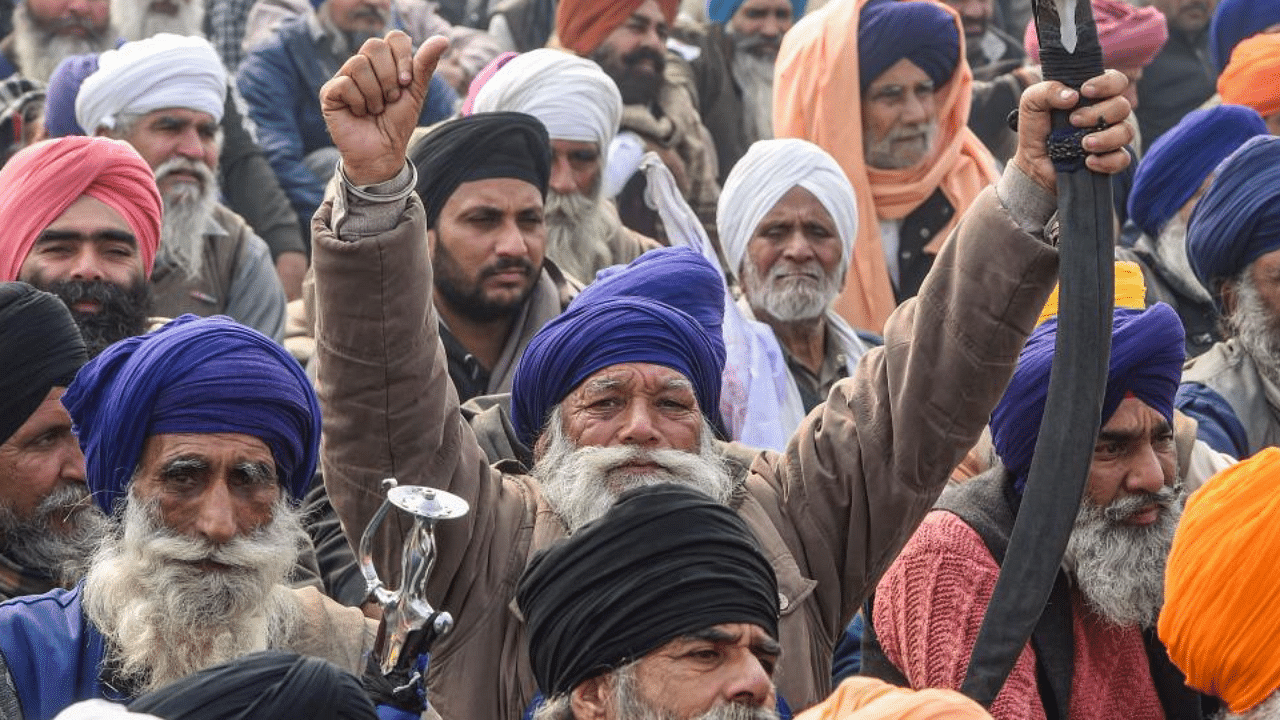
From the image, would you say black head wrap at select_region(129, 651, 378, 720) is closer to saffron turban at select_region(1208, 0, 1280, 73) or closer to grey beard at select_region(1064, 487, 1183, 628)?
grey beard at select_region(1064, 487, 1183, 628)

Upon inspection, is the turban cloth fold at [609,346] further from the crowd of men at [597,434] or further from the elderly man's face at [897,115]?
the elderly man's face at [897,115]

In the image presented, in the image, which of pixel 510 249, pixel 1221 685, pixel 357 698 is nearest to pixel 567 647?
pixel 357 698

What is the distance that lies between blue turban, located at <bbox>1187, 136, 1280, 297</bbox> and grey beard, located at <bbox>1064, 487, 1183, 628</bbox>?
169 centimetres

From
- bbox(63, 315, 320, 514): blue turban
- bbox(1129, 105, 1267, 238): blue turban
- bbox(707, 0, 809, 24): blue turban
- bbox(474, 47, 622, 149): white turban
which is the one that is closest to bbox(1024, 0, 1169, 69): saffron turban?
bbox(707, 0, 809, 24): blue turban

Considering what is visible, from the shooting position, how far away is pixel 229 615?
5.14 m

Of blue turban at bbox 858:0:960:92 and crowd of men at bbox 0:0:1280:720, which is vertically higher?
crowd of men at bbox 0:0:1280:720

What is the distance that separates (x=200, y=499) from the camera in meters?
5.18

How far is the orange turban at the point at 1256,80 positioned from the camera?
9.91 m

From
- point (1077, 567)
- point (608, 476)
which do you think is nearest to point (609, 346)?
point (608, 476)

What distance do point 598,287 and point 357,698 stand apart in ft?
7.76

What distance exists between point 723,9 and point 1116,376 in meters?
6.22

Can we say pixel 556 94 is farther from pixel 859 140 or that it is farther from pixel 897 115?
pixel 897 115

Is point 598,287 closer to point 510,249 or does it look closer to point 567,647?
point 510,249

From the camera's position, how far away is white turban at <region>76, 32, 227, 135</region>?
29.3 feet
